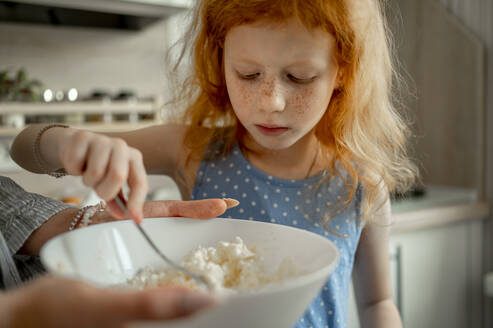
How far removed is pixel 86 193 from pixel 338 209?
940 mm

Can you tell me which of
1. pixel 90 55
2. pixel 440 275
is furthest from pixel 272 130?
pixel 90 55

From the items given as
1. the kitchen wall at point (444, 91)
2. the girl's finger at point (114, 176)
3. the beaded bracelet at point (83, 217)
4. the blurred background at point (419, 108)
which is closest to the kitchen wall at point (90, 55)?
the blurred background at point (419, 108)

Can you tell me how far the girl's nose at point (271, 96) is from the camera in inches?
23.1

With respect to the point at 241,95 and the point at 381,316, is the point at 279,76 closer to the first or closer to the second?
the point at 241,95

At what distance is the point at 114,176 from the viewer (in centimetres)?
37

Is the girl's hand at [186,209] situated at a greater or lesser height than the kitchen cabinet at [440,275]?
greater

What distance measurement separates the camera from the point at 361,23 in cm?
67

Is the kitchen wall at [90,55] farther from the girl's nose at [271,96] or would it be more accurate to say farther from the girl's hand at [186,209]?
the girl's hand at [186,209]

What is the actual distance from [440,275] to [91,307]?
1.60 meters

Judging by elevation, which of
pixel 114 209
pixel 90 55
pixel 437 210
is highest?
pixel 90 55

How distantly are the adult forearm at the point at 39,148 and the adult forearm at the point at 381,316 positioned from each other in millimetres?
583

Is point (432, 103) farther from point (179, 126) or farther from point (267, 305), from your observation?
point (267, 305)

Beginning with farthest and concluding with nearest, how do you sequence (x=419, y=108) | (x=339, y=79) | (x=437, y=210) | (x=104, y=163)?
(x=419, y=108) < (x=437, y=210) < (x=339, y=79) < (x=104, y=163)

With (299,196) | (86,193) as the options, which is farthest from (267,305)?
(86,193)
